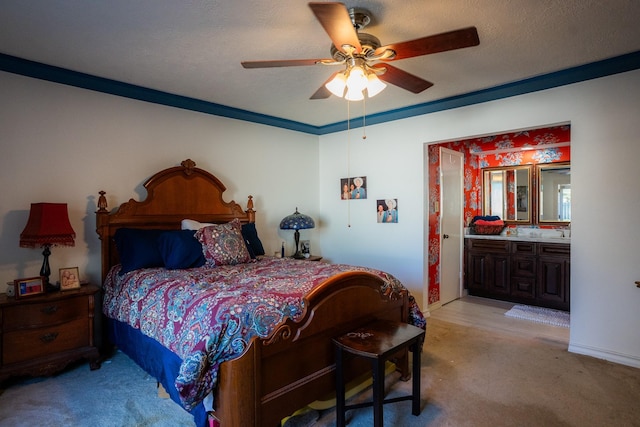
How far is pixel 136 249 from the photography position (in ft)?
9.67

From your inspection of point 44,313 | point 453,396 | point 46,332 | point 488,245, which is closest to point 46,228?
point 44,313

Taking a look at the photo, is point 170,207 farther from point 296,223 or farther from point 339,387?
point 339,387

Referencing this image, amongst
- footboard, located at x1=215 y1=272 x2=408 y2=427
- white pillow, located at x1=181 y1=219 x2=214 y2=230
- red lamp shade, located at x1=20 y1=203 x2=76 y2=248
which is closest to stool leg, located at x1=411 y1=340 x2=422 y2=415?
footboard, located at x1=215 y1=272 x2=408 y2=427

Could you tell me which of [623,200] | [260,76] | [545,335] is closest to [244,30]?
[260,76]

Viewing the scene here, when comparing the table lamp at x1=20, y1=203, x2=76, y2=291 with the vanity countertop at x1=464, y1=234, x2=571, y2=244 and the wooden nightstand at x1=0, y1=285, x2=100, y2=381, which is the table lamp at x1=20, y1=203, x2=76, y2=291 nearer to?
the wooden nightstand at x1=0, y1=285, x2=100, y2=381

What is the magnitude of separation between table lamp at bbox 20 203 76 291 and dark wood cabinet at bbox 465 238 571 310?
4.78 meters

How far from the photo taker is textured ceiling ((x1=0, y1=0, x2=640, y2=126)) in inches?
80.7

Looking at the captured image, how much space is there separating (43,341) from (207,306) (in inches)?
66.7

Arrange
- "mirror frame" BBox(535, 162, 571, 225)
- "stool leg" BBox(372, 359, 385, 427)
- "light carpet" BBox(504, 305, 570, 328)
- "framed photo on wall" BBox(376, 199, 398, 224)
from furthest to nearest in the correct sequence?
"mirror frame" BBox(535, 162, 571, 225) → "framed photo on wall" BBox(376, 199, 398, 224) → "light carpet" BBox(504, 305, 570, 328) → "stool leg" BBox(372, 359, 385, 427)

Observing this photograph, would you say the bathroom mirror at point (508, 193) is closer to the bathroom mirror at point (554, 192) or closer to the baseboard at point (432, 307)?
the bathroom mirror at point (554, 192)

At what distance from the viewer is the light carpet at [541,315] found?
3.94 meters

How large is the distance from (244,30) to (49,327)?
256cm

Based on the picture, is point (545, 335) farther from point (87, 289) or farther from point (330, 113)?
point (87, 289)

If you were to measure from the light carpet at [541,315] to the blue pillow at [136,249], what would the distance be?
3918mm
